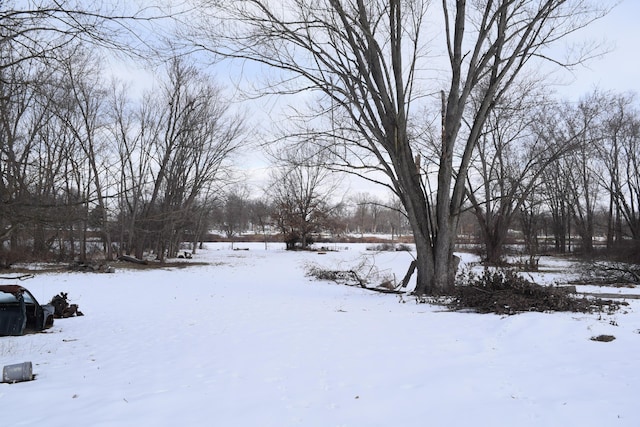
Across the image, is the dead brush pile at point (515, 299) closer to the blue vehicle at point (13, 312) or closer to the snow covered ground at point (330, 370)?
the snow covered ground at point (330, 370)

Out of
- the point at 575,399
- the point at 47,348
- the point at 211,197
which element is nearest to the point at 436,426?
the point at 575,399

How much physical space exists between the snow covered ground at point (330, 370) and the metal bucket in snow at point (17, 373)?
6.3 inches

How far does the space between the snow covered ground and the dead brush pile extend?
538mm

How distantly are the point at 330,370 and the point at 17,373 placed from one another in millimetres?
3273

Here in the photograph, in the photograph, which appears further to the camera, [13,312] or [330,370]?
[13,312]

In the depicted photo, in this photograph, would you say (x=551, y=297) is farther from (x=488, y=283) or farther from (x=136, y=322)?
(x=136, y=322)

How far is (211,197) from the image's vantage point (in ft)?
119

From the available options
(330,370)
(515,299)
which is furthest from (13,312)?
(515,299)

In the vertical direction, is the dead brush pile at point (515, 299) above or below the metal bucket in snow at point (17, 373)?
above

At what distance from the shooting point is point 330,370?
196 inches

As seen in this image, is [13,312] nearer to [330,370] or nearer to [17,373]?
[17,373]

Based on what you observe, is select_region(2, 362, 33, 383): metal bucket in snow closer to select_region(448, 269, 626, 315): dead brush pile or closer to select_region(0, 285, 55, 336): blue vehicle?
select_region(0, 285, 55, 336): blue vehicle

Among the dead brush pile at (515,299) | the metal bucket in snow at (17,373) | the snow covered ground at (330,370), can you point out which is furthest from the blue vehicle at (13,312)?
the dead brush pile at (515,299)

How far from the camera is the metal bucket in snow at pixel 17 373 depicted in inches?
185
